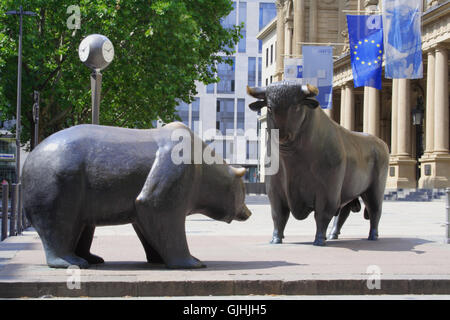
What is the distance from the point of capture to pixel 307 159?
9.96 m

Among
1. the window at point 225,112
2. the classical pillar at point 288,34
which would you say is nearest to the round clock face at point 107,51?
the classical pillar at point 288,34

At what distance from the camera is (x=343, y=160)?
1036cm

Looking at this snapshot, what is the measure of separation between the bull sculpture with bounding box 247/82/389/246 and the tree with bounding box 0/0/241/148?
1890cm

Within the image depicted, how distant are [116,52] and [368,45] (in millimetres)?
11391

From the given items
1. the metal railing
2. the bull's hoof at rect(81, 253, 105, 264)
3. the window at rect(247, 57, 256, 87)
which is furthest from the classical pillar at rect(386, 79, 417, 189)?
the window at rect(247, 57, 256, 87)

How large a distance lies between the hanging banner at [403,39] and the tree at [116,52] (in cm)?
826

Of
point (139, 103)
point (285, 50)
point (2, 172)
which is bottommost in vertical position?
point (2, 172)

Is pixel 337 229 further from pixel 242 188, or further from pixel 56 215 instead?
pixel 56 215

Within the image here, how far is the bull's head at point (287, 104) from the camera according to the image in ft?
30.6

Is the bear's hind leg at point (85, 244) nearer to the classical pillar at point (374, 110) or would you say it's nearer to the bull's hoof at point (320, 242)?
the bull's hoof at point (320, 242)

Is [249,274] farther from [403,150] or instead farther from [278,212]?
[403,150]
